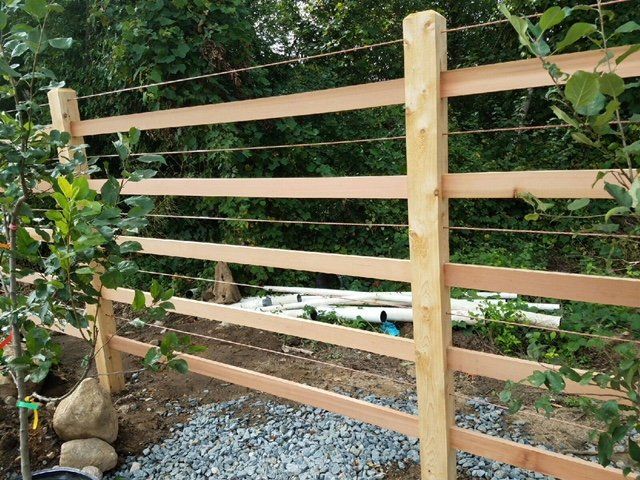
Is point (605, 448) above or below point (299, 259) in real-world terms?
below

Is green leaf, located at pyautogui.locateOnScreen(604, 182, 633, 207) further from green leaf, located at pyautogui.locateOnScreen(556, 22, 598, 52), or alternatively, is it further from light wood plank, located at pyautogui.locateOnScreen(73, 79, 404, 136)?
light wood plank, located at pyautogui.locateOnScreen(73, 79, 404, 136)

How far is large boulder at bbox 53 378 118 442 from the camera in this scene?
2336 millimetres

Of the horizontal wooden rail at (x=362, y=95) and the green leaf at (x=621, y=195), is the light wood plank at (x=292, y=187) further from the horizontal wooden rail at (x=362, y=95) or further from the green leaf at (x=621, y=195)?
the green leaf at (x=621, y=195)

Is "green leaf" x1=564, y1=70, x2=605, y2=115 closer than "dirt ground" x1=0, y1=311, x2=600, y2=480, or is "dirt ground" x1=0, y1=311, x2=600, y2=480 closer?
"green leaf" x1=564, y1=70, x2=605, y2=115

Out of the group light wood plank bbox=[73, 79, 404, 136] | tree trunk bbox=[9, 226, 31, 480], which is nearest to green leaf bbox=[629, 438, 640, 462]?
light wood plank bbox=[73, 79, 404, 136]

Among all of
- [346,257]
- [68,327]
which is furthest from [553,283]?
[68,327]

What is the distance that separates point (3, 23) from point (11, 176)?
45 cm

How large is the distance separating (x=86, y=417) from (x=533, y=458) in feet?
6.26

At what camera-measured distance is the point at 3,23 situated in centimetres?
132

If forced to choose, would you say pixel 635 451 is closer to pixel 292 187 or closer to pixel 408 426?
pixel 408 426

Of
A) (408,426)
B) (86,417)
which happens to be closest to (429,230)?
(408,426)

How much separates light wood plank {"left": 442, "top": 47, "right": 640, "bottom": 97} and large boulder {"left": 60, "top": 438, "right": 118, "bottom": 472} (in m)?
2.10

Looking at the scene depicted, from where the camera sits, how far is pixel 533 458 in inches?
64.5

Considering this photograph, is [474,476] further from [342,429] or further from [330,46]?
[330,46]
